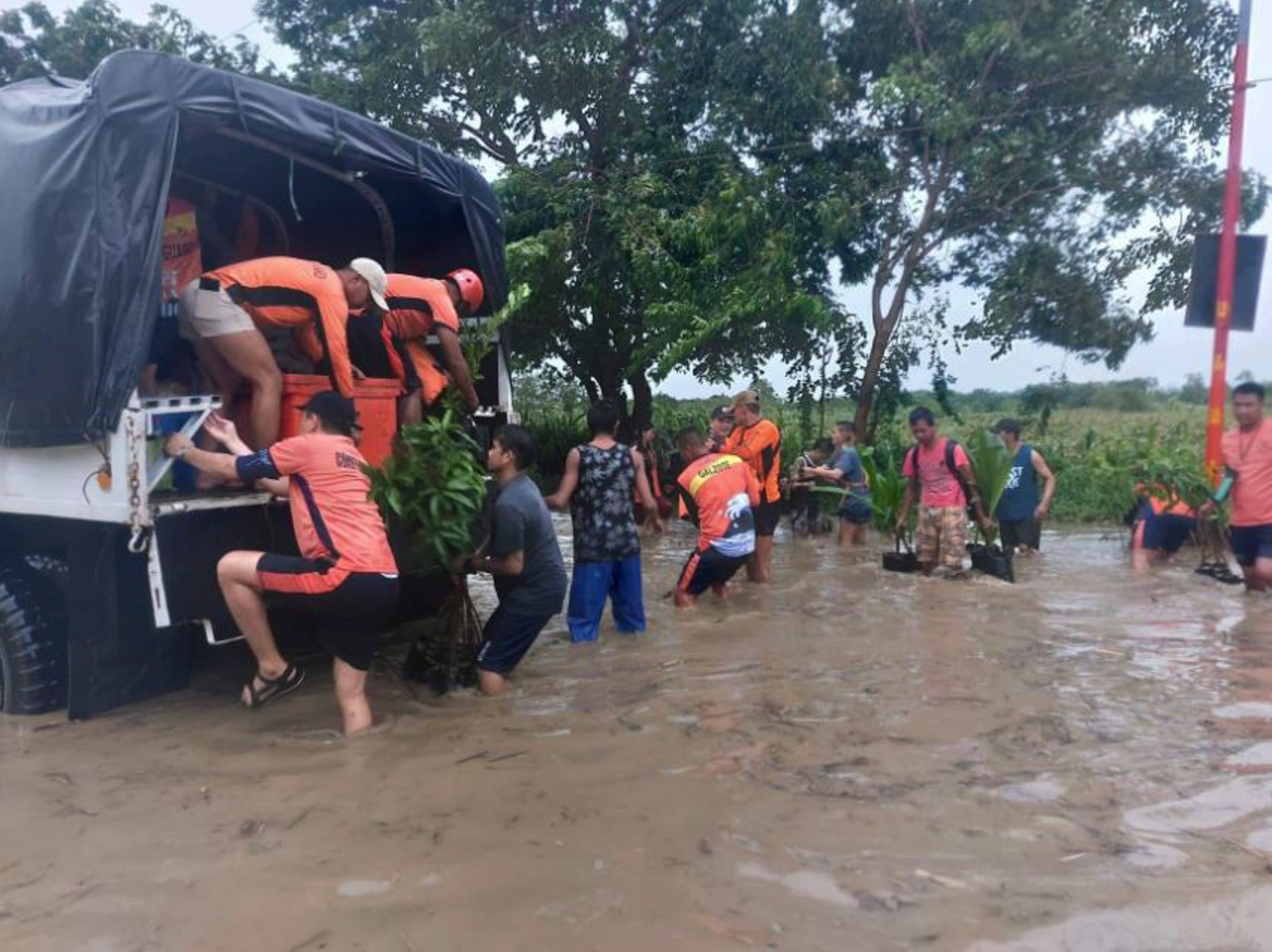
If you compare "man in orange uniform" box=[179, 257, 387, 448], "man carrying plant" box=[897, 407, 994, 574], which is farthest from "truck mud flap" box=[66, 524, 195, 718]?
"man carrying plant" box=[897, 407, 994, 574]

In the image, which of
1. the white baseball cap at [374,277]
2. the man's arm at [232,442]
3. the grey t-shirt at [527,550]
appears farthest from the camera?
the white baseball cap at [374,277]

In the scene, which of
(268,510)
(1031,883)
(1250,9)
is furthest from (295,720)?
(1250,9)

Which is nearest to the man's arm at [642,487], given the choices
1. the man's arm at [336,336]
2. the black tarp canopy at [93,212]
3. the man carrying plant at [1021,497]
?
the man's arm at [336,336]

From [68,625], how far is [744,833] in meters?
3.05

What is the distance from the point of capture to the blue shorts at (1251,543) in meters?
7.32

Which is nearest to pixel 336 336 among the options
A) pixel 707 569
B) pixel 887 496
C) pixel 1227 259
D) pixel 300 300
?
pixel 300 300

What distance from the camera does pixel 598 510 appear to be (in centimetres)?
627

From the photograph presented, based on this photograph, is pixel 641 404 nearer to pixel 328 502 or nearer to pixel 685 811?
pixel 328 502

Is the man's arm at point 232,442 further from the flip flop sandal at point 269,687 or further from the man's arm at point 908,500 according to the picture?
the man's arm at point 908,500

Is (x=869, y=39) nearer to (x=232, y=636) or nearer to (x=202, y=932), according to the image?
(x=232, y=636)

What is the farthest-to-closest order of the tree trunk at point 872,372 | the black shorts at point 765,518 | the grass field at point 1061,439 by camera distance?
the tree trunk at point 872,372
the grass field at point 1061,439
the black shorts at point 765,518

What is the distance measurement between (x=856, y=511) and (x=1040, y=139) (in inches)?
206

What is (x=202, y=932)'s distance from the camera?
2.97 meters

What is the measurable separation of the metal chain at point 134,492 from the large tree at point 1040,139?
9.81 metres
